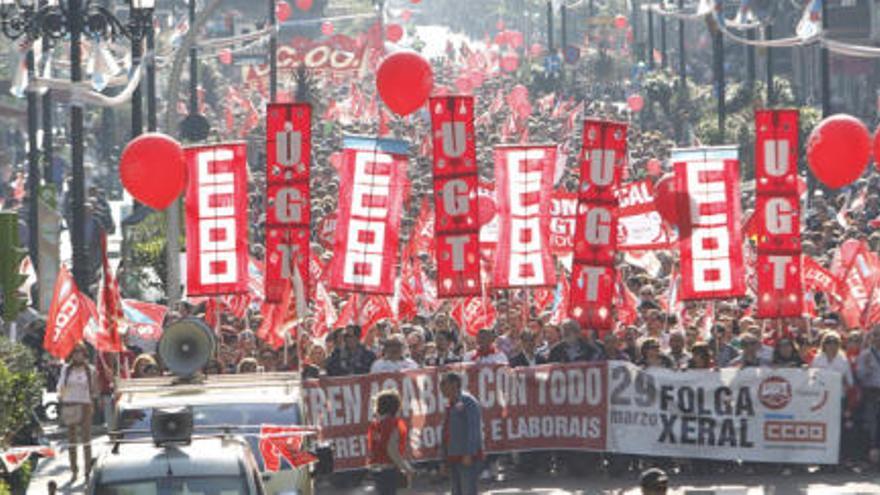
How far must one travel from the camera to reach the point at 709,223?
23.0m

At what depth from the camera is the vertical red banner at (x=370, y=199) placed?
23.8 metres

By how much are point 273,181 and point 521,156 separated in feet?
7.95

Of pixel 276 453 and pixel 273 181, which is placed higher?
pixel 273 181

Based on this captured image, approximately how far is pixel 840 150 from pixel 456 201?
17.9 feet

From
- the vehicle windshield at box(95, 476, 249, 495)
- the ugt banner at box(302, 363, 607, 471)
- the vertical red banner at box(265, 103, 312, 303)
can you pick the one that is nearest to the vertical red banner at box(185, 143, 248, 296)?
the vertical red banner at box(265, 103, 312, 303)

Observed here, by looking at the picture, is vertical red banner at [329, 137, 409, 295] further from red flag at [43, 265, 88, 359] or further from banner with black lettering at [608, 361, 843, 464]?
banner with black lettering at [608, 361, 843, 464]

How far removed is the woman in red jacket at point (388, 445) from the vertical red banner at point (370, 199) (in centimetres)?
644

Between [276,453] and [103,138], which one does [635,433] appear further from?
[103,138]

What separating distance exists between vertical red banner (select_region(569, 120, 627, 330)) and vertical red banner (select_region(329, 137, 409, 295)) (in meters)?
2.23

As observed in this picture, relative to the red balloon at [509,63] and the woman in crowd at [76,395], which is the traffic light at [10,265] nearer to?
the woman in crowd at [76,395]

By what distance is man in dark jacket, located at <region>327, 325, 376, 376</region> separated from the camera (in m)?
21.4

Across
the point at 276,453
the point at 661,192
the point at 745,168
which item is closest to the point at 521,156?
the point at 661,192

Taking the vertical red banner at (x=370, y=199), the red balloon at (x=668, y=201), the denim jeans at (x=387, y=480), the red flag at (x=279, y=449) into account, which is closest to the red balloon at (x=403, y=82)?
the vertical red banner at (x=370, y=199)

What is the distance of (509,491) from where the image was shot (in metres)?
20.9
